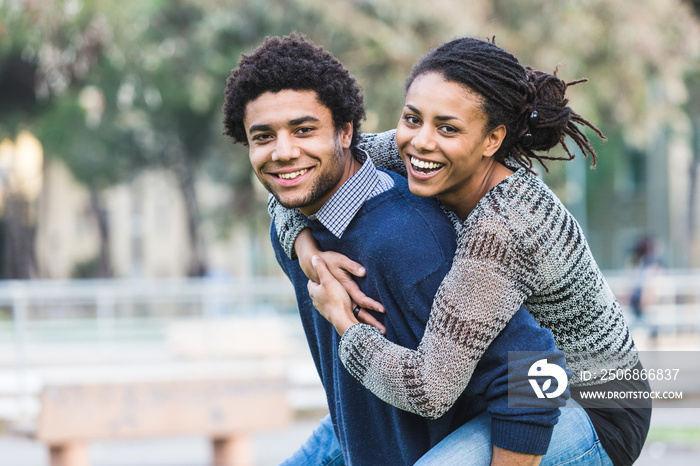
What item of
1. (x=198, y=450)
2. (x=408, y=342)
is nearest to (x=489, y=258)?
(x=408, y=342)

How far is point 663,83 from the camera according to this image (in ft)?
52.7

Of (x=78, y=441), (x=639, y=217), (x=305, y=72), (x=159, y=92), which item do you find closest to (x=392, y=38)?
(x=159, y=92)

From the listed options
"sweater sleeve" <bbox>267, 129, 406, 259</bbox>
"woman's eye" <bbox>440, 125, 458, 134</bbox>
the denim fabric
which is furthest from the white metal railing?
"woman's eye" <bbox>440, 125, 458, 134</bbox>

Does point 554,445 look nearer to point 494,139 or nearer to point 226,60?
point 494,139

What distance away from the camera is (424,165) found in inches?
104

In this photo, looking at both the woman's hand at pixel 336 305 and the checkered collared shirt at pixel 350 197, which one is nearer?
the woman's hand at pixel 336 305

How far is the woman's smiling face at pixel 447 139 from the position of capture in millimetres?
2578

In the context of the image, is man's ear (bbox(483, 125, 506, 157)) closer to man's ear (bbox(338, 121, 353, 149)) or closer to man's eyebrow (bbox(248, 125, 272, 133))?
man's ear (bbox(338, 121, 353, 149))

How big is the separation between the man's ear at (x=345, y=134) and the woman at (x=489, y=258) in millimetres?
218

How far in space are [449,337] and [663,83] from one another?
15.0 meters

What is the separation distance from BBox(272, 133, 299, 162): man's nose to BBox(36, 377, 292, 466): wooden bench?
12.4 feet

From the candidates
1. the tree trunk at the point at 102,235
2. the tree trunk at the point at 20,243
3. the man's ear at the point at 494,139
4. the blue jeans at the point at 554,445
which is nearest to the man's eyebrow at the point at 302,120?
the man's ear at the point at 494,139

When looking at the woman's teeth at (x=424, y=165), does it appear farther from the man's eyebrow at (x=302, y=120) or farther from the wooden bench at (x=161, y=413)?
the wooden bench at (x=161, y=413)

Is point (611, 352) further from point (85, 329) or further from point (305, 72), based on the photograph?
point (85, 329)
